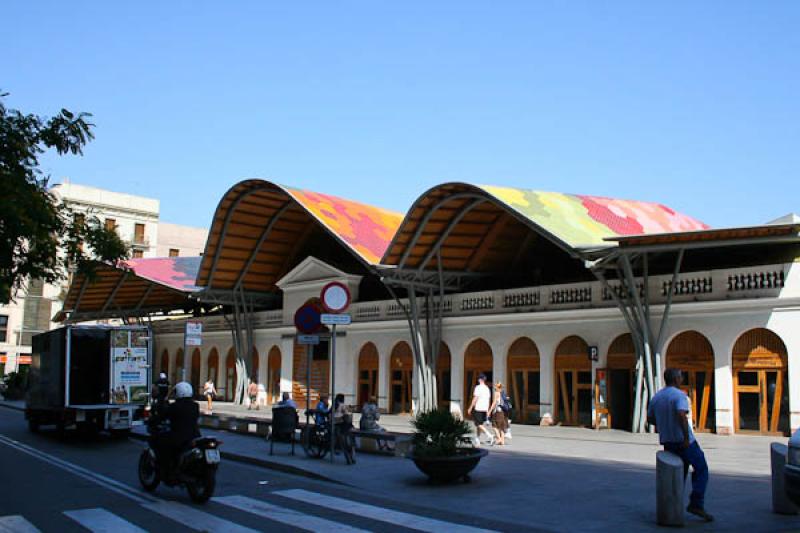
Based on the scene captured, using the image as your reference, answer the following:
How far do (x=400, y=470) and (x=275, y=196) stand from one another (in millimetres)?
23696

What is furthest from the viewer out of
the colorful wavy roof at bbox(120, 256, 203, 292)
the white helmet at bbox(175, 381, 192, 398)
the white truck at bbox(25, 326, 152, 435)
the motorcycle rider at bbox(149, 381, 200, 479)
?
the colorful wavy roof at bbox(120, 256, 203, 292)

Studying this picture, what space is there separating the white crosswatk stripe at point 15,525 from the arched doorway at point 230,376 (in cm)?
3724

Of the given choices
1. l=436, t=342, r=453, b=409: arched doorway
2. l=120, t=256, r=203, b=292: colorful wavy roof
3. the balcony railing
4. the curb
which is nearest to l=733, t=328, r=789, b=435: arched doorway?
the balcony railing

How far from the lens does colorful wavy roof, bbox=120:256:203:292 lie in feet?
148

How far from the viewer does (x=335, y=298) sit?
52.6ft

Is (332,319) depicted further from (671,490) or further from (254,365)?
(254,365)

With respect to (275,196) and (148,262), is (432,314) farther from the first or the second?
(148,262)

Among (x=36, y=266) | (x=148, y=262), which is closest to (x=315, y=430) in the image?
(x=36, y=266)

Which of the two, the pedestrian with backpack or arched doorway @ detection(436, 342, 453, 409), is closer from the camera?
the pedestrian with backpack

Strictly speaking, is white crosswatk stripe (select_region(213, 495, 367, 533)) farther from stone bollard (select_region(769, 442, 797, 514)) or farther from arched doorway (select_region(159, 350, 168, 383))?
arched doorway (select_region(159, 350, 168, 383))

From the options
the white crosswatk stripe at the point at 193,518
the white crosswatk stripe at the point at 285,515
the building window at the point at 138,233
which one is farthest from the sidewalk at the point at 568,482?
the building window at the point at 138,233

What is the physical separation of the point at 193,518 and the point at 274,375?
111 feet

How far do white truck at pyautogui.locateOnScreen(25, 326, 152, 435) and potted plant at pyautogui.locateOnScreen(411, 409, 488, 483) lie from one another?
10541mm

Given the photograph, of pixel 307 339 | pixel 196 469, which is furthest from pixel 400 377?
pixel 196 469
